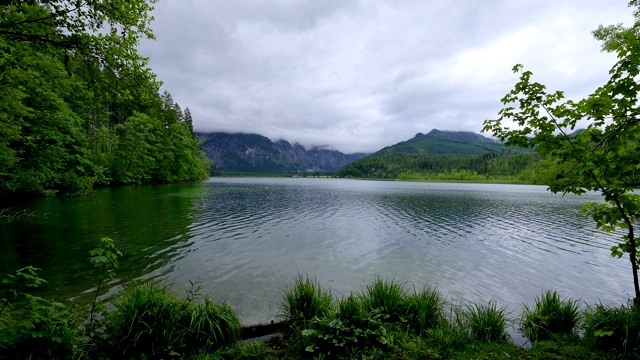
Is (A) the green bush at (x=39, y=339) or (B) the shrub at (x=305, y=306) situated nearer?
(A) the green bush at (x=39, y=339)

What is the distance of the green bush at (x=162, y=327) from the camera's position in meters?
5.36

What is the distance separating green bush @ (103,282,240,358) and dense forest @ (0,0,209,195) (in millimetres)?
5472

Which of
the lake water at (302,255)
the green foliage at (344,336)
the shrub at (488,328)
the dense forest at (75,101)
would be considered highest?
the dense forest at (75,101)

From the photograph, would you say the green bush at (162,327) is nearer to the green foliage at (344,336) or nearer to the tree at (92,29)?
the green foliage at (344,336)

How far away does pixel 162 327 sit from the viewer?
5.73m

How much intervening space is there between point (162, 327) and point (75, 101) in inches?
1859

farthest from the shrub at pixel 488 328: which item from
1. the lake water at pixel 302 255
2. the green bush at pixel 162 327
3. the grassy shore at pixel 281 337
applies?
the green bush at pixel 162 327

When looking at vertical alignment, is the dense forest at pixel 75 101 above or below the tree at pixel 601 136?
above

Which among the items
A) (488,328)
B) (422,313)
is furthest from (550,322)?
(422,313)

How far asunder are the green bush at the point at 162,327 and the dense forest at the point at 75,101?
18.0ft

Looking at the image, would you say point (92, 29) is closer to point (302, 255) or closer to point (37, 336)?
point (37, 336)

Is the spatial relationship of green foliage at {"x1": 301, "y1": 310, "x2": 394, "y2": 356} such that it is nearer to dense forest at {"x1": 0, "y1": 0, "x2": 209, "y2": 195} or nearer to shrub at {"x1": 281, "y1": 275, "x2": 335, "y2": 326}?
shrub at {"x1": 281, "y1": 275, "x2": 335, "y2": 326}

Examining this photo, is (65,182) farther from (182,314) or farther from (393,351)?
(393,351)

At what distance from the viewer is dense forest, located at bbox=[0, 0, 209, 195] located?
22.3 feet
